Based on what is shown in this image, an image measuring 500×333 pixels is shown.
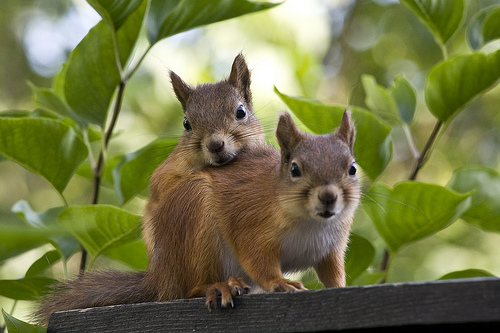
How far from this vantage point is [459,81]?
192 centimetres

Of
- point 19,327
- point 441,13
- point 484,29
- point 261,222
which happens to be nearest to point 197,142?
point 261,222

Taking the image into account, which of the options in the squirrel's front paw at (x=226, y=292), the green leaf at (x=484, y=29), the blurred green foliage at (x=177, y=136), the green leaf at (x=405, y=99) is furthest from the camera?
the green leaf at (x=405, y=99)

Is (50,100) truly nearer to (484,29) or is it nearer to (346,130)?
(346,130)

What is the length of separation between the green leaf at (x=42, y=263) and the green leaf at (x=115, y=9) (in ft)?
2.57

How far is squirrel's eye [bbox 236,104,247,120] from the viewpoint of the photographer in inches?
83.6

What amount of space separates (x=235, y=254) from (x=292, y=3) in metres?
2.88

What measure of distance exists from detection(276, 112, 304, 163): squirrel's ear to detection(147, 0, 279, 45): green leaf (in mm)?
380

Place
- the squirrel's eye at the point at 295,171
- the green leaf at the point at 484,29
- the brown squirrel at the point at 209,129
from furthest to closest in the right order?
the green leaf at the point at 484,29
the brown squirrel at the point at 209,129
the squirrel's eye at the point at 295,171

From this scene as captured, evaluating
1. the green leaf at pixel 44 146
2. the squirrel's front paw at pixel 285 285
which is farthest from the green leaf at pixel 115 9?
the squirrel's front paw at pixel 285 285

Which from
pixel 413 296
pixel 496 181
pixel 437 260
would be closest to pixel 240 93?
pixel 496 181

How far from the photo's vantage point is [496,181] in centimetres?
196

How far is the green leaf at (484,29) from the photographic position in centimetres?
206

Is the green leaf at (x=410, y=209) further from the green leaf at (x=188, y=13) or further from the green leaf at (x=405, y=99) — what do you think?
the green leaf at (x=188, y=13)

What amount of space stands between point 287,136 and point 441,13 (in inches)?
29.7
